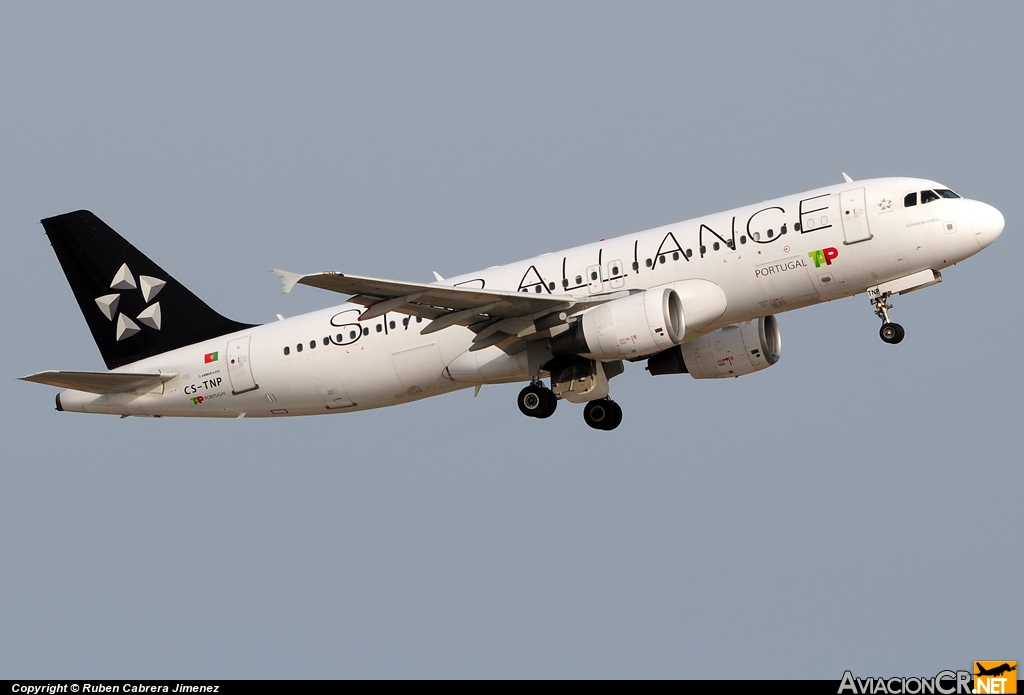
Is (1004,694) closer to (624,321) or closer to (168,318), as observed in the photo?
(624,321)

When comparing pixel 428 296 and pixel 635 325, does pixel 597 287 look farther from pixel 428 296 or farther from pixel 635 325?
pixel 428 296

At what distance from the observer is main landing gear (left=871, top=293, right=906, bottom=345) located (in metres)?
37.4

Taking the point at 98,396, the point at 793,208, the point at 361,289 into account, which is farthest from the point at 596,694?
the point at 98,396

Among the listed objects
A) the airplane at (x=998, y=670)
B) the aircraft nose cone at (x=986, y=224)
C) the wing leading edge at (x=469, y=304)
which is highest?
the aircraft nose cone at (x=986, y=224)

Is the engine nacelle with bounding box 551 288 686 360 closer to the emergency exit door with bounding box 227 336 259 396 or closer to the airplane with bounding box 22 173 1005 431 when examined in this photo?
the airplane with bounding box 22 173 1005 431

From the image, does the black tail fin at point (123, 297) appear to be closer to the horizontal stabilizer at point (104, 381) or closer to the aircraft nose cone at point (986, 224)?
the horizontal stabilizer at point (104, 381)

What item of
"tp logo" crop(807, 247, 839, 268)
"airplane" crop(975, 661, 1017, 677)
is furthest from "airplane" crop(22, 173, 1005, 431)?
"airplane" crop(975, 661, 1017, 677)

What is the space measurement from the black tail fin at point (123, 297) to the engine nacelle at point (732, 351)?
1354 cm

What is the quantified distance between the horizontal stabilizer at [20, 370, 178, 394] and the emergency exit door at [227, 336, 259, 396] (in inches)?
75.1

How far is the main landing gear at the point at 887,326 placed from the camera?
1474 inches

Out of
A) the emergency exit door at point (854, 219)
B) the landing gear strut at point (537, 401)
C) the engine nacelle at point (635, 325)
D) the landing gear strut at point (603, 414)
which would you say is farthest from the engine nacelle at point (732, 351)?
the emergency exit door at point (854, 219)

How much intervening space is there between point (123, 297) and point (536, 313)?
14330 mm

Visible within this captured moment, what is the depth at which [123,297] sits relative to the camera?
43969 millimetres

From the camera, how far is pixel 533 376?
39.5 meters
